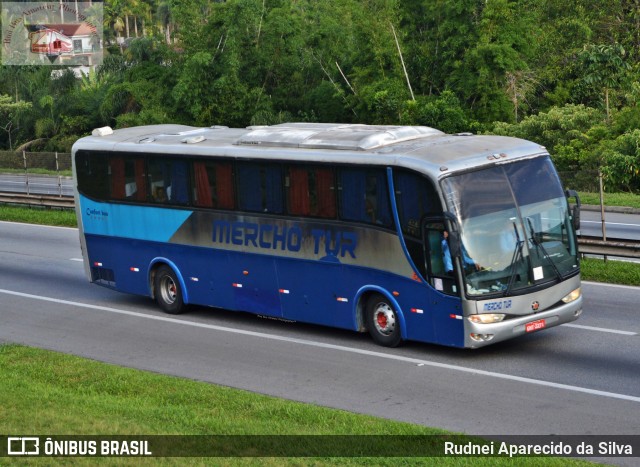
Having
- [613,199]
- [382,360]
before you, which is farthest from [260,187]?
[613,199]

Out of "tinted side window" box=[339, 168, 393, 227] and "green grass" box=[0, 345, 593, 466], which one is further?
"tinted side window" box=[339, 168, 393, 227]

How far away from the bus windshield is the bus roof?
0.94ft

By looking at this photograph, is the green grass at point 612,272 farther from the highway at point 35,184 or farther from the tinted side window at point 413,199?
the highway at point 35,184

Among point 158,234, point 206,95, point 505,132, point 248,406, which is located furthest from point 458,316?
point 206,95

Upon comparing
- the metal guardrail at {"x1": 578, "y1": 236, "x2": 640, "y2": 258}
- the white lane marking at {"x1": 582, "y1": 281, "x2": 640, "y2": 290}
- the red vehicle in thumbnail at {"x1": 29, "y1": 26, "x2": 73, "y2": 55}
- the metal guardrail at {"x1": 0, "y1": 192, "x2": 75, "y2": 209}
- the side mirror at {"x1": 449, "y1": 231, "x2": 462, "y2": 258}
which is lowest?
the metal guardrail at {"x1": 0, "y1": 192, "x2": 75, "y2": 209}

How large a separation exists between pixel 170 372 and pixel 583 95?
38.6 m

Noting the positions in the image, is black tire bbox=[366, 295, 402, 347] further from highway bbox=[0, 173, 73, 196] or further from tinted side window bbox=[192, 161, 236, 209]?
highway bbox=[0, 173, 73, 196]

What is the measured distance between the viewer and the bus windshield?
15500 mm

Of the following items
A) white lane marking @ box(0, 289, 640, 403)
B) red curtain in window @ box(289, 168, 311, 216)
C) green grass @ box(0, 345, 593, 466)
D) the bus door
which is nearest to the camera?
green grass @ box(0, 345, 593, 466)

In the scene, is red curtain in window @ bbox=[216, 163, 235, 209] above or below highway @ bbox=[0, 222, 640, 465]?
above

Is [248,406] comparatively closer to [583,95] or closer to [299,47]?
[583,95]

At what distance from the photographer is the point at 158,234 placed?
20.8 m

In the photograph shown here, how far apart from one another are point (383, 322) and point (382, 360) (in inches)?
37.2

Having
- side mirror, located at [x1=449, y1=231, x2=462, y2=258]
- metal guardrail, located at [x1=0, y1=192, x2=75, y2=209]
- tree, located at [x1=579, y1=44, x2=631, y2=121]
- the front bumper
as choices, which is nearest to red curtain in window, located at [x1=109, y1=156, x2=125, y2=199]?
side mirror, located at [x1=449, y1=231, x2=462, y2=258]
